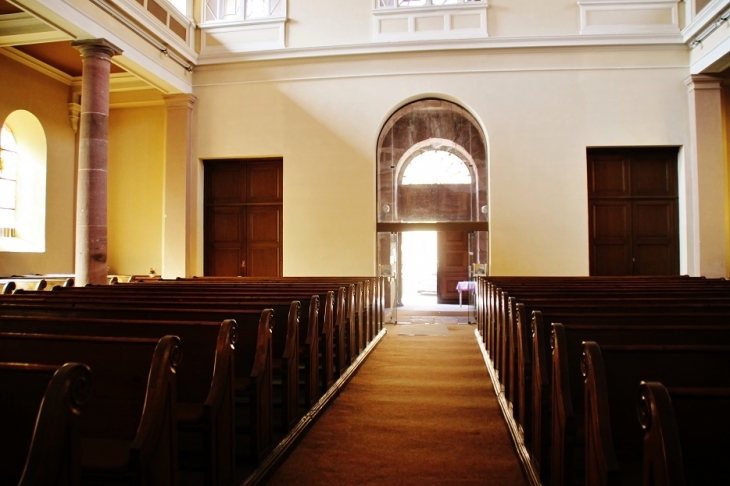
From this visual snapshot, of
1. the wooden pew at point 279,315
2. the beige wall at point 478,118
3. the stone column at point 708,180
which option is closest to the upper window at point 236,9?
the beige wall at point 478,118

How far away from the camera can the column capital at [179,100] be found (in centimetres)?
893

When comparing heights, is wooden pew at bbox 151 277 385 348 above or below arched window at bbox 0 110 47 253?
below

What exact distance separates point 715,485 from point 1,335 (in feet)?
8.67

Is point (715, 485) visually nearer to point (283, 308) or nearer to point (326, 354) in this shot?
point (283, 308)

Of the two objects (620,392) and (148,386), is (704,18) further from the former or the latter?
(148,386)

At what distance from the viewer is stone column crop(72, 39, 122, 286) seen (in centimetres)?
664

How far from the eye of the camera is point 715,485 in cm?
137

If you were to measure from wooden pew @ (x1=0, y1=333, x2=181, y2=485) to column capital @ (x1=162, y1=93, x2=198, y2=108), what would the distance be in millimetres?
7747

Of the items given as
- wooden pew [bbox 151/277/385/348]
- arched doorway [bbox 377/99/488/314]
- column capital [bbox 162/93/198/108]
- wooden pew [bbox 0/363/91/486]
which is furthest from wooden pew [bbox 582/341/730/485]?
arched doorway [bbox 377/99/488/314]

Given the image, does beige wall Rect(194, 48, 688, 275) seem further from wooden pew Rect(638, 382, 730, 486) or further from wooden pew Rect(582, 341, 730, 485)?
wooden pew Rect(638, 382, 730, 486)

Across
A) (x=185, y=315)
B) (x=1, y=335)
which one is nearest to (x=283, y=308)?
(x=185, y=315)

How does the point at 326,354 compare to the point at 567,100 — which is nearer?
the point at 326,354

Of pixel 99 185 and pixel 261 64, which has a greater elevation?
pixel 261 64

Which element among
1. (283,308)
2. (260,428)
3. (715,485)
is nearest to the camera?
(715,485)
